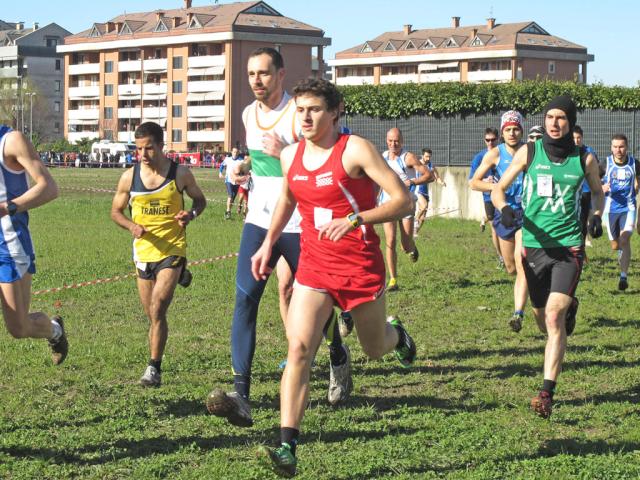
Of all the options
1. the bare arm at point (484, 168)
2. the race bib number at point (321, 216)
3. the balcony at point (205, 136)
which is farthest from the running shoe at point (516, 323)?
the balcony at point (205, 136)

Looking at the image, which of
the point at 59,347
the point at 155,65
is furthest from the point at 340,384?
the point at 155,65

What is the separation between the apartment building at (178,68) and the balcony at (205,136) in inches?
2.5

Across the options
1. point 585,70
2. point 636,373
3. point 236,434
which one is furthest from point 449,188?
point 585,70

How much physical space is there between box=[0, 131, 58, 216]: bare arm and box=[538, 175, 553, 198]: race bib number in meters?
3.51

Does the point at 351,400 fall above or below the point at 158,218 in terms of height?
below

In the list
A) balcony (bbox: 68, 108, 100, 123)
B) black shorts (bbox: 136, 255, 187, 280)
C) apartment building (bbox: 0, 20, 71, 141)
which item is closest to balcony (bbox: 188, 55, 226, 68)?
balcony (bbox: 68, 108, 100, 123)

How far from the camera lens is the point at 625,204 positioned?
15.3 meters

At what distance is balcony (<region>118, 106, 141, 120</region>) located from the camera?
5025 inches

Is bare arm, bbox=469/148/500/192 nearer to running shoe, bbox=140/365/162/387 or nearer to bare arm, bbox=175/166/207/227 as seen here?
bare arm, bbox=175/166/207/227

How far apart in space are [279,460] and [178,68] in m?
121

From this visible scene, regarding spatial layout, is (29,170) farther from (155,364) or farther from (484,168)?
(484,168)

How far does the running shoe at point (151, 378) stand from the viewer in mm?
8500

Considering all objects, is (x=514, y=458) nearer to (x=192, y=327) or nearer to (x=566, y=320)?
(x=566, y=320)

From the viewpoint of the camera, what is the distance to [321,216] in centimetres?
620
